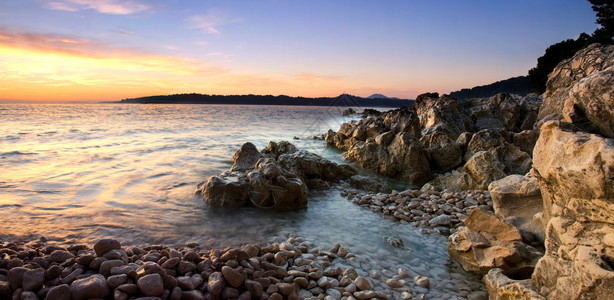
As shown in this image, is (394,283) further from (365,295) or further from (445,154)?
(445,154)

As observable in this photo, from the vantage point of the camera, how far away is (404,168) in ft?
35.7

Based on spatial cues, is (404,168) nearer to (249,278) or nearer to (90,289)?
(249,278)

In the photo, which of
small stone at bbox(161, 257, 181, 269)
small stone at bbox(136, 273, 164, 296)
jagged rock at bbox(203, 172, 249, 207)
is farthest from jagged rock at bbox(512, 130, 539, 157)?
small stone at bbox(136, 273, 164, 296)

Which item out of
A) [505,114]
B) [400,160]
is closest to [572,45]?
[505,114]

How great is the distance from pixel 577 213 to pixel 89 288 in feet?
16.1

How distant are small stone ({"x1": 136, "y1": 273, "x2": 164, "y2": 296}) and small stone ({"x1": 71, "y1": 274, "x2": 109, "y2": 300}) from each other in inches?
12.0

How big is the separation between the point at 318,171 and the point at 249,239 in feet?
14.9

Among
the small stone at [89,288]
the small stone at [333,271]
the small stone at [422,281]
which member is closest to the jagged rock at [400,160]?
the small stone at [422,281]

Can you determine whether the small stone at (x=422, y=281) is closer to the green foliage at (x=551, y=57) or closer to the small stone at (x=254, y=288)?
the small stone at (x=254, y=288)

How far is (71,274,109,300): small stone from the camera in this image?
3.08 meters

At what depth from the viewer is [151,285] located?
3260 millimetres

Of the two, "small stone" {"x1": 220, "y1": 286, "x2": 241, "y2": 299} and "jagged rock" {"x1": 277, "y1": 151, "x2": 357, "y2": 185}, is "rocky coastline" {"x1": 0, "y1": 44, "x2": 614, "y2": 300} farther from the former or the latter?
"jagged rock" {"x1": 277, "y1": 151, "x2": 357, "y2": 185}

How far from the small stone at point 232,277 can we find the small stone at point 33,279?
5.89 feet

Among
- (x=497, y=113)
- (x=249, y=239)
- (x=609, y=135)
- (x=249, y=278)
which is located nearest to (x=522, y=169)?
(x=609, y=135)
